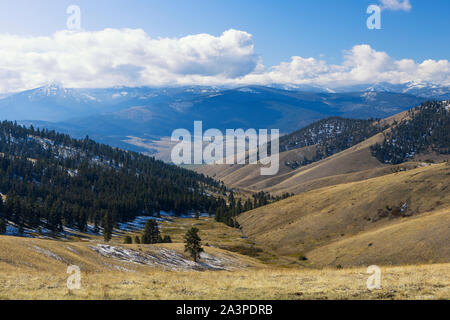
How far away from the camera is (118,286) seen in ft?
77.7

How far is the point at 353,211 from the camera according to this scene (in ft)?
432

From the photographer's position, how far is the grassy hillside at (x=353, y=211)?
4700 inches

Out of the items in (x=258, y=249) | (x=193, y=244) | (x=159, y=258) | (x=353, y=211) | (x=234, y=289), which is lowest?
(x=258, y=249)

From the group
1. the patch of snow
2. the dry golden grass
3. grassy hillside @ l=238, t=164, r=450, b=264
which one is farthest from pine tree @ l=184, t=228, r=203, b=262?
grassy hillside @ l=238, t=164, r=450, b=264

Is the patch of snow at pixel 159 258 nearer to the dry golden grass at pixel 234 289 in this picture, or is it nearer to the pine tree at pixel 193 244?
the pine tree at pixel 193 244

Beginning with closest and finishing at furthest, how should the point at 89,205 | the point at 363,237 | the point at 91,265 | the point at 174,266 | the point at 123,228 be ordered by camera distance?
the point at 91,265, the point at 174,266, the point at 363,237, the point at 123,228, the point at 89,205

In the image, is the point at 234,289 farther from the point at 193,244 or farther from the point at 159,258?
the point at 193,244

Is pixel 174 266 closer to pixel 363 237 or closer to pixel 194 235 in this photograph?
Result: pixel 194 235

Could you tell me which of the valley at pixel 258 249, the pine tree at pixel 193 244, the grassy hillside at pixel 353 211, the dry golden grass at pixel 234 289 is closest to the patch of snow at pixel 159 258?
the valley at pixel 258 249

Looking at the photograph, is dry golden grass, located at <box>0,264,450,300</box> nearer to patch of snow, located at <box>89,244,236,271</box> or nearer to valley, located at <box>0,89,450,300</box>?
valley, located at <box>0,89,450,300</box>

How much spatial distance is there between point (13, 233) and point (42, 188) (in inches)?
3629

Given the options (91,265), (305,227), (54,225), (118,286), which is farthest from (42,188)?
(118,286)

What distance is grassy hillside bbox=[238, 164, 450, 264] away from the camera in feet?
392

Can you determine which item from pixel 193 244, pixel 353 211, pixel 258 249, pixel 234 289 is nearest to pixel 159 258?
pixel 193 244
